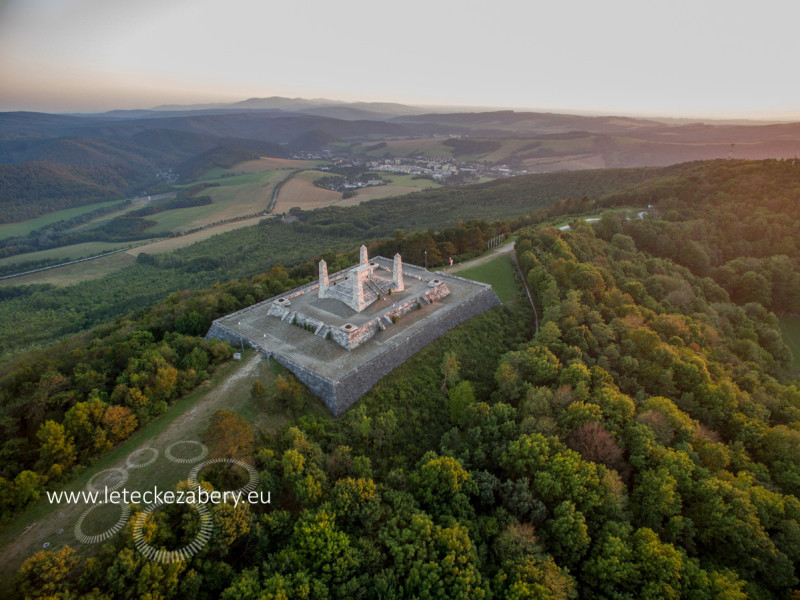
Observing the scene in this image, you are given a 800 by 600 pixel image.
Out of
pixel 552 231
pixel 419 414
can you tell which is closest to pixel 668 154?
pixel 552 231

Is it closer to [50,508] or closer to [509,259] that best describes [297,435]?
[50,508]

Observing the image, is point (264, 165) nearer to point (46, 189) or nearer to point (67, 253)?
point (46, 189)

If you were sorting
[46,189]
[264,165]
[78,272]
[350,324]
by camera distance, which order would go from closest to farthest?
1. [350,324]
2. [78,272]
3. [46,189]
4. [264,165]

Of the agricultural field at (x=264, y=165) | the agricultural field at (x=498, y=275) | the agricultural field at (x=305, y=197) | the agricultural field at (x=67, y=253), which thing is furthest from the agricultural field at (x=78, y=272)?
the agricultural field at (x=264, y=165)

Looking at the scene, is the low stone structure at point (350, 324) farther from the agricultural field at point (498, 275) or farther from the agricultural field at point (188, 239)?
the agricultural field at point (188, 239)

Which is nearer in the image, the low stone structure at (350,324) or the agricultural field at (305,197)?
the low stone structure at (350,324)

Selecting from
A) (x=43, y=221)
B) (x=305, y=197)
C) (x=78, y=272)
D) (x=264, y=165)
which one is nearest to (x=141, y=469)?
(x=78, y=272)
